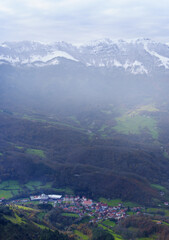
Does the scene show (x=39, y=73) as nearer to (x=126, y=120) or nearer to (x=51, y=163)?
(x=126, y=120)

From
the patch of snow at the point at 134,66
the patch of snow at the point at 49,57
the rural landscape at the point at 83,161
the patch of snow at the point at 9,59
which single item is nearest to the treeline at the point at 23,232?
the rural landscape at the point at 83,161

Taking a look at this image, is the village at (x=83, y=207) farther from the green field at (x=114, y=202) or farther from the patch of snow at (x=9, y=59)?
the patch of snow at (x=9, y=59)

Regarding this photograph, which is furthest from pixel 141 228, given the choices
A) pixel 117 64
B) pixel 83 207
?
pixel 117 64

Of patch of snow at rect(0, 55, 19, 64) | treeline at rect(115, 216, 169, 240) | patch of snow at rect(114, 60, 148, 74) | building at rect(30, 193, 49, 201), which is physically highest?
patch of snow at rect(0, 55, 19, 64)

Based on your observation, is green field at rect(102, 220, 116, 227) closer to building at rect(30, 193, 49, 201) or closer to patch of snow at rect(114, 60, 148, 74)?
building at rect(30, 193, 49, 201)

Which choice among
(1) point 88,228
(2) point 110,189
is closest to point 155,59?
(2) point 110,189

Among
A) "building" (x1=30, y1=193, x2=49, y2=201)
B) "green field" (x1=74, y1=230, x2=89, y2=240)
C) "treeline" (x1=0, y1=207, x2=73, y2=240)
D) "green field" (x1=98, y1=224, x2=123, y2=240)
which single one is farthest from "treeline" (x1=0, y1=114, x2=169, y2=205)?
"treeline" (x1=0, y1=207, x2=73, y2=240)

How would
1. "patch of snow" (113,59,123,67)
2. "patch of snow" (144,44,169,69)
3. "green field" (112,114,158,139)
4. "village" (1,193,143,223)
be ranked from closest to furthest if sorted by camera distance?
"village" (1,193,143,223) → "green field" (112,114,158,139) → "patch of snow" (144,44,169,69) → "patch of snow" (113,59,123,67)
